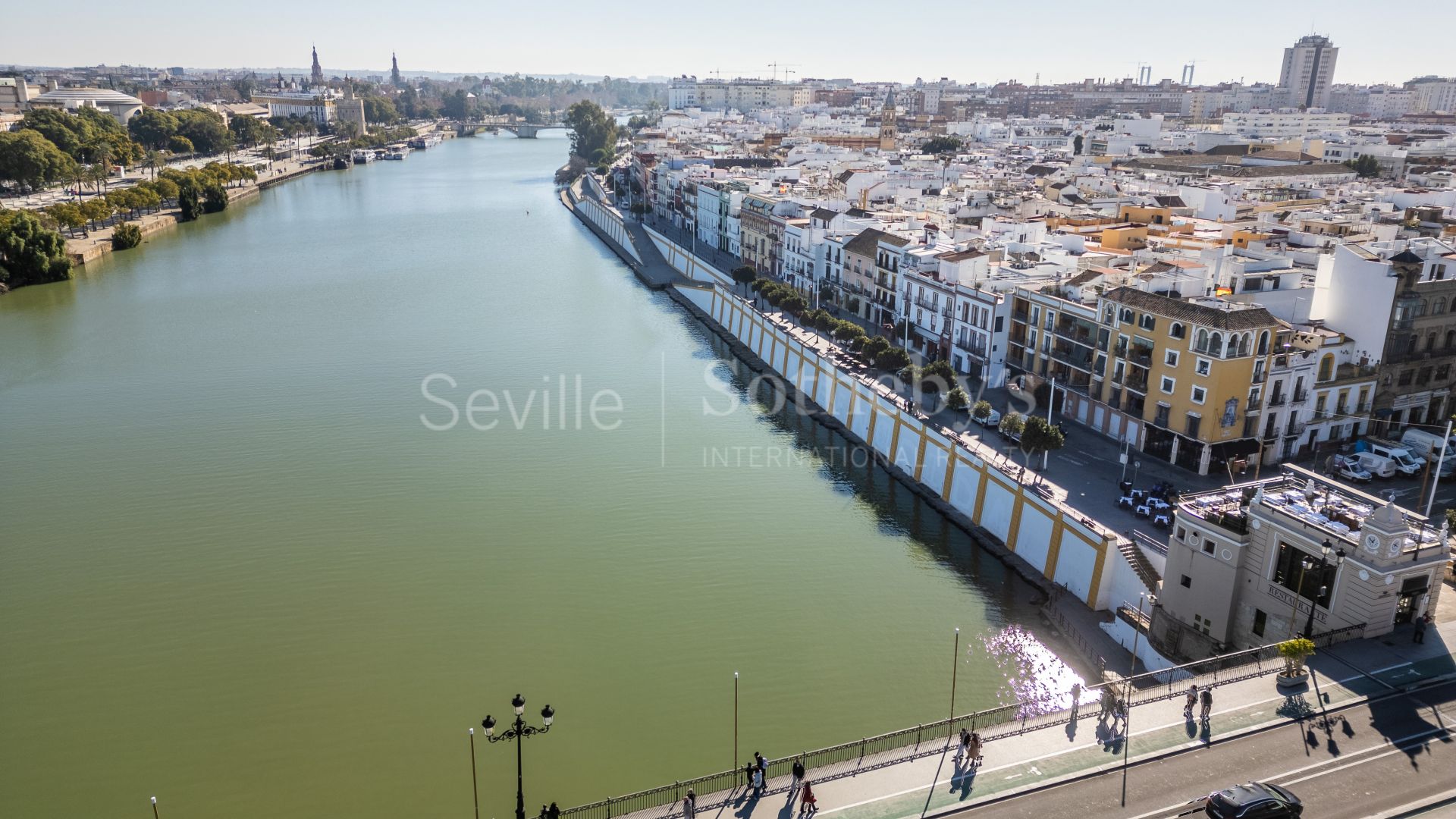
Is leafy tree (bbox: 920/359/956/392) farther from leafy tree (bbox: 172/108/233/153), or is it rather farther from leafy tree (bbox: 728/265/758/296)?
leafy tree (bbox: 172/108/233/153)

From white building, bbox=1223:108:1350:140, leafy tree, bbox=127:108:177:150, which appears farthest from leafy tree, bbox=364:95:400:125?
white building, bbox=1223:108:1350:140

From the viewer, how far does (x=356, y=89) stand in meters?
153

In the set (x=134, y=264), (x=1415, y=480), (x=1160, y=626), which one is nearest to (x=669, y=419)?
(x=1160, y=626)

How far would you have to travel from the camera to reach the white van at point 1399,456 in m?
18.5

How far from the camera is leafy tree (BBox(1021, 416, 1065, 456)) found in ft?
58.5

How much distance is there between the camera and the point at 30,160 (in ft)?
160

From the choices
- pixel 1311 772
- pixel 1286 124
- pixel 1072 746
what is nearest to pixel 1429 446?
pixel 1311 772

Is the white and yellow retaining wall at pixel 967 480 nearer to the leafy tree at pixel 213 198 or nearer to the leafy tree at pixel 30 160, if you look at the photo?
the leafy tree at pixel 213 198

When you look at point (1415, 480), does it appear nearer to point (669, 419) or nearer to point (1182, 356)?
point (1182, 356)

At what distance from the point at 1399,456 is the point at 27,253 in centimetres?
4258

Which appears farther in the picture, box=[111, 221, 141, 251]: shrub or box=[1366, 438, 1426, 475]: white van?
box=[111, 221, 141, 251]: shrub

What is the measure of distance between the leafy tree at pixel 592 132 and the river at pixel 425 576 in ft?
175

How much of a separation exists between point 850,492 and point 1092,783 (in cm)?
1081

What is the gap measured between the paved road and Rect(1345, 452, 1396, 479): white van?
30.2ft
